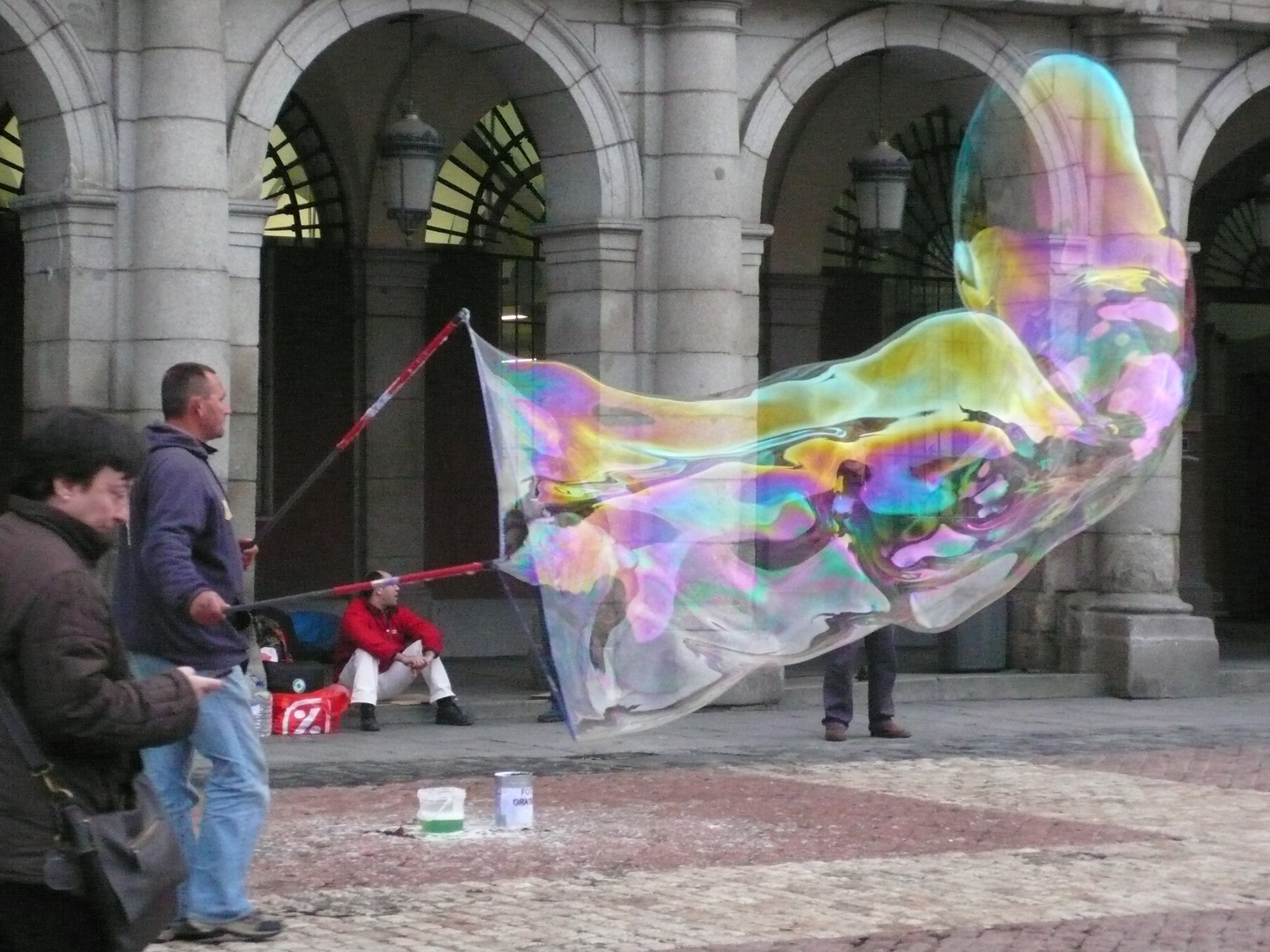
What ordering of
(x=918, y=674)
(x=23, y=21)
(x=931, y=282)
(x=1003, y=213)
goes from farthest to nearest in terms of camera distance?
(x=931, y=282)
(x=918, y=674)
(x=23, y=21)
(x=1003, y=213)

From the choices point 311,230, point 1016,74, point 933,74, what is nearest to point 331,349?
point 311,230

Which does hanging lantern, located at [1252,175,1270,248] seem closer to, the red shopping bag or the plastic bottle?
the red shopping bag

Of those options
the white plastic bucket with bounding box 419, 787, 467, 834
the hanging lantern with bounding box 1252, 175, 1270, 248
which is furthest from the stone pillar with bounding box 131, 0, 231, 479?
the hanging lantern with bounding box 1252, 175, 1270, 248

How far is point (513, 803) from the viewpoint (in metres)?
9.82

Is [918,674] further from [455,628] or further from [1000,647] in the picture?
[455,628]

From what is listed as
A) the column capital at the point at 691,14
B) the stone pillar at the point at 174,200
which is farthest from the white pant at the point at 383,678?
the column capital at the point at 691,14

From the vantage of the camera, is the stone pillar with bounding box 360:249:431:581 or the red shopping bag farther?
the stone pillar with bounding box 360:249:431:581

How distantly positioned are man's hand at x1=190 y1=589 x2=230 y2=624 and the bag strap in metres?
2.41

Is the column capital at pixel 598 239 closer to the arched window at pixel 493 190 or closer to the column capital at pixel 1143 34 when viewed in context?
the arched window at pixel 493 190

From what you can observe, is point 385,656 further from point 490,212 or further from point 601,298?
point 490,212

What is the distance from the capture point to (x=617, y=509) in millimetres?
9094

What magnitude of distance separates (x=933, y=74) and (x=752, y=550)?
27.7ft

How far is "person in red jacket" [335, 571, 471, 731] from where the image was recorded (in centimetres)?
1387

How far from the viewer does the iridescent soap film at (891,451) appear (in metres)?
9.02
